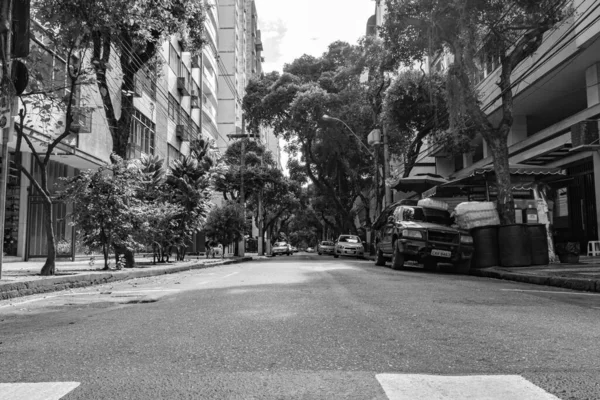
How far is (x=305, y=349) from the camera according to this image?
3.94 m

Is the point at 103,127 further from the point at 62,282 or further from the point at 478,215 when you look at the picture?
the point at 478,215

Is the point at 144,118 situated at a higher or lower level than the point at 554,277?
higher

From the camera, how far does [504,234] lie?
1313 cm

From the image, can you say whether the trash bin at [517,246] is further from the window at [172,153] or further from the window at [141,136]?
the window at [172,153]

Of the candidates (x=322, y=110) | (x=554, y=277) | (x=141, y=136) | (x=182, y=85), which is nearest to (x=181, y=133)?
(x=182, y=85)

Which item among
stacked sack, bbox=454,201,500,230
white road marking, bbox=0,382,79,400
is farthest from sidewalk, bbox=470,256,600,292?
white road marking, bbox=0,382,79,400

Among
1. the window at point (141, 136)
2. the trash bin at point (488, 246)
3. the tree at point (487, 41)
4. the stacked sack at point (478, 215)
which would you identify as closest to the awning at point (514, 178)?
the tree at point (487, 41)

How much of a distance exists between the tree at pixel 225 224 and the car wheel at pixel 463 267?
16.9 m

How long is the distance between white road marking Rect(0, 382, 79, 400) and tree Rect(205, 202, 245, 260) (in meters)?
25.6

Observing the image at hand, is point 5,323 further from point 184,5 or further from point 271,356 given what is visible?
point 184,5

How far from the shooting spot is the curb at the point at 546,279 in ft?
28.9

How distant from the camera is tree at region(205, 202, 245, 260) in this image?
28.8m

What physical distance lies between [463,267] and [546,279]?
3.90 meters

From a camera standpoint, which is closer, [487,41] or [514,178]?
[514,178]
